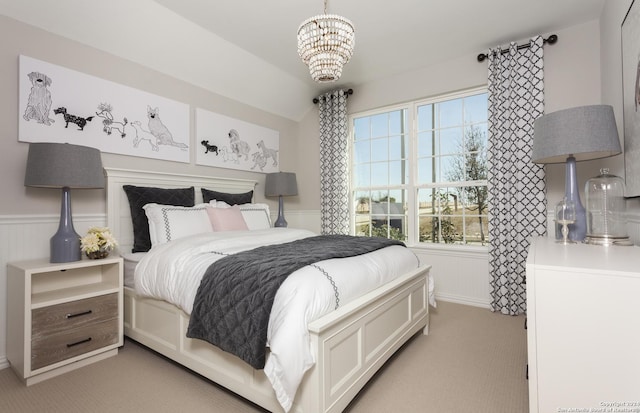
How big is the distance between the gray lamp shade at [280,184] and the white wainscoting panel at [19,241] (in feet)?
7.11

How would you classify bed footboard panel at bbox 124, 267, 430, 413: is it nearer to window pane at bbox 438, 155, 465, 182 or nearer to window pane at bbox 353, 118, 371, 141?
window pane at bbox 438, 155, 465, 182

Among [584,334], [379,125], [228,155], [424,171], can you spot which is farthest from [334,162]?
[584,334]

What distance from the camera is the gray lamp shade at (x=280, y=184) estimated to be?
4.04m

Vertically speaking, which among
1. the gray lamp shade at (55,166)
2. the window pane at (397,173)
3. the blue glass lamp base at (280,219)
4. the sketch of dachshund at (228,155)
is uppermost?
the sketch of dachshund at (228,155)

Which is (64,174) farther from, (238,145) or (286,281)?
(238,145)

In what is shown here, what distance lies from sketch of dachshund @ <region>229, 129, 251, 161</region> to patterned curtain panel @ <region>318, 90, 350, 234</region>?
1.07m

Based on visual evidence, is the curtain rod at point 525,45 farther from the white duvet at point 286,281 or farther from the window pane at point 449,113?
the white duvet at point 286,281

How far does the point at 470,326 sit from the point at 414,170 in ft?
6.15

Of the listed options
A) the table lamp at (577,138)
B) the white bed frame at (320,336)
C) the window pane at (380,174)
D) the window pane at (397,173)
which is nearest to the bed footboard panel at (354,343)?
the white bed frame at (320,336)

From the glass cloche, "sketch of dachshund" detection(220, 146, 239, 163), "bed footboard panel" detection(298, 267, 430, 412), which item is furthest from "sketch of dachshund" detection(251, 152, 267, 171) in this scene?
the glass cloche

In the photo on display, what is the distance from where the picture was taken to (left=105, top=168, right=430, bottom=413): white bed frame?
1433 millimetres

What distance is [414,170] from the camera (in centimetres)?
392

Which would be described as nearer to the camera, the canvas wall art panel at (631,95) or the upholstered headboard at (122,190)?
the canvas wall art panel at (631,95)

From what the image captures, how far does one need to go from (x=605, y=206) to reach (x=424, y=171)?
6.77ft
